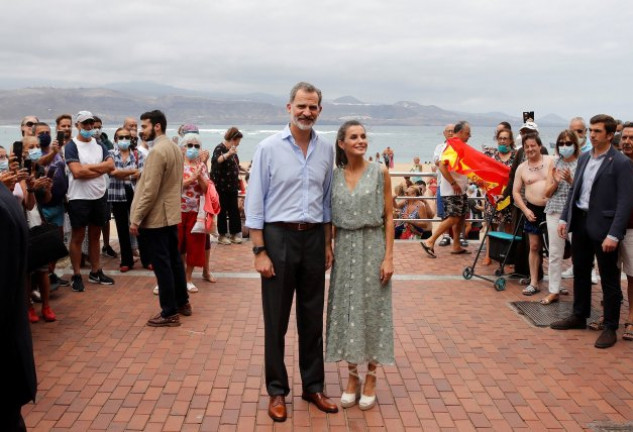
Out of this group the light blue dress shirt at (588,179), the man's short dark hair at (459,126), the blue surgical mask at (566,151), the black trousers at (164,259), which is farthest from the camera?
the man's short dark hair at (459,126)

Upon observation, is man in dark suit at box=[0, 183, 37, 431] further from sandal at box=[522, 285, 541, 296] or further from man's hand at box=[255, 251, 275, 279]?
sandal at box=[522, 285, 541, 296]

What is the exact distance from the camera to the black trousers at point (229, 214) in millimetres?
9633

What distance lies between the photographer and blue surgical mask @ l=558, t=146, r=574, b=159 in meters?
6.34

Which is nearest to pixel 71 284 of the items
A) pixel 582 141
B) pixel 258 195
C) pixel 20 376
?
pixel 258 195

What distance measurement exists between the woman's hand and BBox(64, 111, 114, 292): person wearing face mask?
13.4 ft

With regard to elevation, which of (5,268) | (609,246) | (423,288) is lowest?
(423,288)

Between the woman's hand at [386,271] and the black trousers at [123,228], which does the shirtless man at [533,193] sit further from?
the black trousers at [123,228]

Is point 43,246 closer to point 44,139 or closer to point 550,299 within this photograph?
point 44,139

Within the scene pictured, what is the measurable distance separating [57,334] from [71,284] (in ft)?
5.24

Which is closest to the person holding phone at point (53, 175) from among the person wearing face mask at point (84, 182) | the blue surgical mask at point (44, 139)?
the blue surgical mask at point (44, 139)

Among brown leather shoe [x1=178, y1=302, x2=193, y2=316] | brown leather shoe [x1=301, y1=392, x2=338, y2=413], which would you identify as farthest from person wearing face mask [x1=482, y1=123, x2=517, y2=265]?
brown leather shoe [x1=301, y1=392, x2=338, y2=413]

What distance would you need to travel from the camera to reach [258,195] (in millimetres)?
3896

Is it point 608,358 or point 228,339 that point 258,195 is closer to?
point 228,339

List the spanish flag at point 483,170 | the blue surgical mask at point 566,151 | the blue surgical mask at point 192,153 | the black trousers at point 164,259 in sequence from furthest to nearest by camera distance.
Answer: the spanish flag at point 483,170 < the blue surgical mask at point 192,153 < the blue surgical mask at point 566,151 < the black trousers at point 164,259
